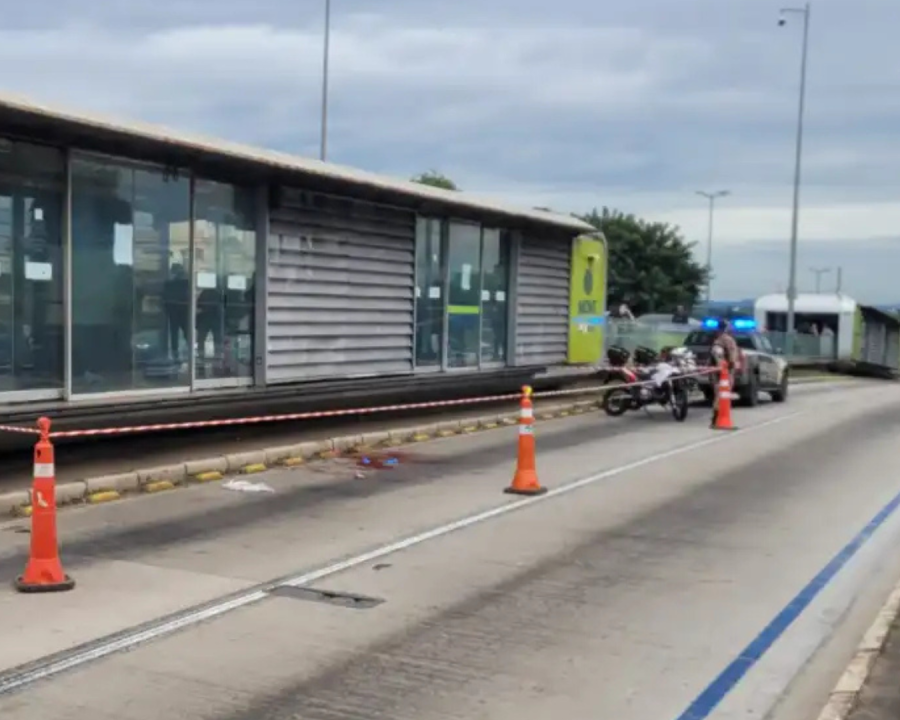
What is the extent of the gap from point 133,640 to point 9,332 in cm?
593

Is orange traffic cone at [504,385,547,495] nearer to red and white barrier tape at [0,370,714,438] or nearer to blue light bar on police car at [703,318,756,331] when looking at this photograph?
red and white barrier tape at [0,370,714,438]

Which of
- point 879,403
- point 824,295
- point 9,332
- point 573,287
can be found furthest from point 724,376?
point 824,295

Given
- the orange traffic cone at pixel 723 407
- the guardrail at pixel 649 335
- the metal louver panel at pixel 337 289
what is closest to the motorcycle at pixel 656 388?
the orange traffic cone at pixel 723 407

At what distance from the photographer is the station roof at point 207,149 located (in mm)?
11273

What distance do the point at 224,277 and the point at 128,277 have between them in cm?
180

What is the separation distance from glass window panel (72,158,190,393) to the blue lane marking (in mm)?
7764

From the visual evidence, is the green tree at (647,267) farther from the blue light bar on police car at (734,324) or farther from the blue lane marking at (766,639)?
the blue lane marking at (766,639)

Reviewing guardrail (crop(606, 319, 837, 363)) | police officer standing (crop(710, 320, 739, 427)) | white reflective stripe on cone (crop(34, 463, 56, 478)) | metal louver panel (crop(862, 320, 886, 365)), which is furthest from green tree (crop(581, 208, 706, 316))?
white reflective stripe on cone (crop(34, 463, 56, 478))

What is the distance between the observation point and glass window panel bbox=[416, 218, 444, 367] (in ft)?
63.4

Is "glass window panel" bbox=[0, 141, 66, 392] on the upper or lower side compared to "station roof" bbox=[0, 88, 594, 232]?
lower

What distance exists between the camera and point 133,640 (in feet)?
22.4

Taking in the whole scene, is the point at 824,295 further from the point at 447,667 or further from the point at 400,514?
the point at 447,667

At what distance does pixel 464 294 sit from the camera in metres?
20.7

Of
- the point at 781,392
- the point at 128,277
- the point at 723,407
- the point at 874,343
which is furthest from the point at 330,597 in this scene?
the point at 874,343
